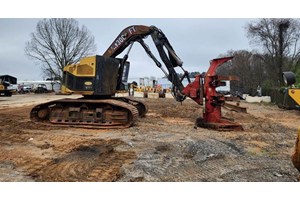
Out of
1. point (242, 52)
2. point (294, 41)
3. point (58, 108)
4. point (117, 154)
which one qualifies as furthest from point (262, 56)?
point (117, 154)

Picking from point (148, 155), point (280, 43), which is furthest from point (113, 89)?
point (280, 43)

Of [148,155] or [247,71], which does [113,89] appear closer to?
[148,155]

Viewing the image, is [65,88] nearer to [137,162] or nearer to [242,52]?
[137,162]

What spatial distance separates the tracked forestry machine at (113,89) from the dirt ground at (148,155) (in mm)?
785

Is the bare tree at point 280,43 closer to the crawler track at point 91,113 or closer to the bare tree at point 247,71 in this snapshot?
the bare tree at point 247,71

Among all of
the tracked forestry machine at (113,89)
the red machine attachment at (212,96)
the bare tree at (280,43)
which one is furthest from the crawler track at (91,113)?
the bare tree at (280,43)

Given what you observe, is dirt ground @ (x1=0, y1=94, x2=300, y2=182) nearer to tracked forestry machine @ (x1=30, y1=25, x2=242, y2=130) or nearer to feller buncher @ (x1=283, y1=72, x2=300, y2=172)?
tracked forestry machine @ (x1=30, y1=25, x2=242, y2=130)

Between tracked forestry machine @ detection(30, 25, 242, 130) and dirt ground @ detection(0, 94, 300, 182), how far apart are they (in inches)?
30.9

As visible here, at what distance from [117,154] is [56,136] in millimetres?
3143

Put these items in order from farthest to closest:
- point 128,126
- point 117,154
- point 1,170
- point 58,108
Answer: point 58,108 → point 128,126 → point 117,154 → point 1,170

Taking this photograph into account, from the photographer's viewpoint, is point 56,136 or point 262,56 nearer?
point 56,136

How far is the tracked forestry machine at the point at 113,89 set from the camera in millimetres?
10281

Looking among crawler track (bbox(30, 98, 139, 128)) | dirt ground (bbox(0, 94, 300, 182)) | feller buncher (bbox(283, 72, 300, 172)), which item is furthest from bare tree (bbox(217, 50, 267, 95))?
dirt ground (bbox(0, 94, 300, 182))

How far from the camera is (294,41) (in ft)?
109
